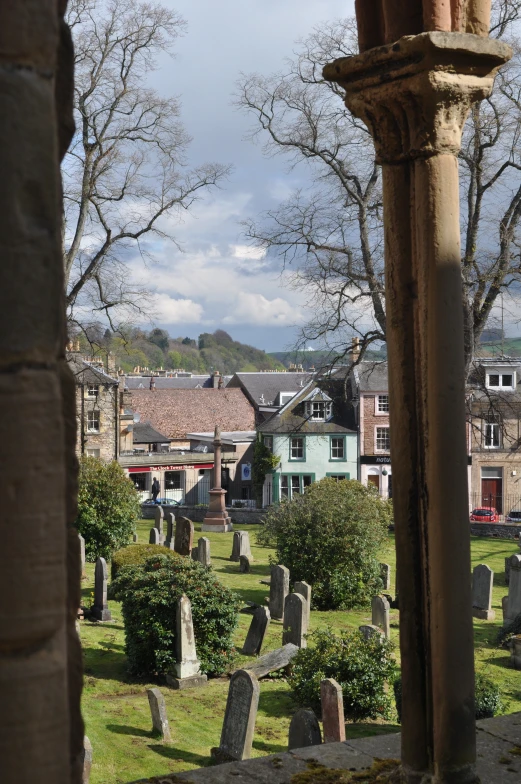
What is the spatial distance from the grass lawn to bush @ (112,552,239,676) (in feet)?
1.04

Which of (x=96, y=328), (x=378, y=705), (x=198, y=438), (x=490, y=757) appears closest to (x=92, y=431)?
(x=198, y=438)

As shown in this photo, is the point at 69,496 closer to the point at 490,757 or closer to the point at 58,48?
the point at 58,48

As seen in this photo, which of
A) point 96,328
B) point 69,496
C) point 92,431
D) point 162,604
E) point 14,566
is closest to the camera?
point 14,566

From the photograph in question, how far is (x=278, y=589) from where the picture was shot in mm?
17031

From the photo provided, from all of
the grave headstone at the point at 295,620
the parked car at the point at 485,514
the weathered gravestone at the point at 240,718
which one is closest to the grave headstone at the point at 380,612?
the grave headstone at the point at 295,620

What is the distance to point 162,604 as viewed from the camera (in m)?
12.6

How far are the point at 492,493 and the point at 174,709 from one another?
32295 mm

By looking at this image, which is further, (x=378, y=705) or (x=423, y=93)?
(x=378, y=705)

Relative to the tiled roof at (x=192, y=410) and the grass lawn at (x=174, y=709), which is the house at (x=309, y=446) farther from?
the grass lawn at (x=174, y=709)

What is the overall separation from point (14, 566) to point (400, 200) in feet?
12.5

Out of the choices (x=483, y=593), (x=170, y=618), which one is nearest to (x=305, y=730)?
(x=170, y=618)

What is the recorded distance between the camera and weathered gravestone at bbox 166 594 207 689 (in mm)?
12250

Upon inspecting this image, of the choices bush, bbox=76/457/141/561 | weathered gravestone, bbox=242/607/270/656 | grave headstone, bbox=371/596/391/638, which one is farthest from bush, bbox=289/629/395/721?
bush, bbox=76/457/141/561

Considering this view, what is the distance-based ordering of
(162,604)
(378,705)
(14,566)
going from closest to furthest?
(14,566)
(378,705)
(162,604)
